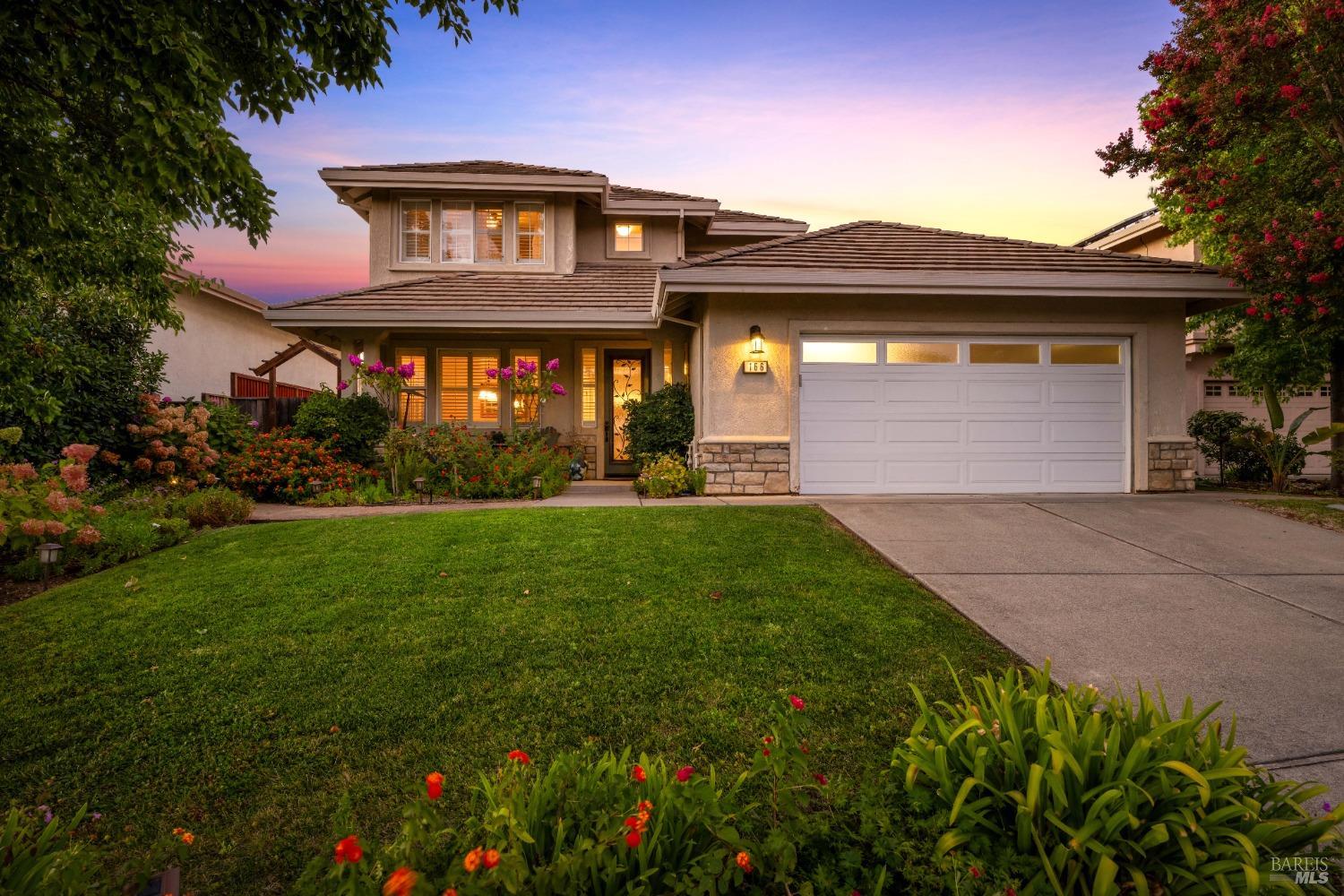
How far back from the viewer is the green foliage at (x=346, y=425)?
34.2ft

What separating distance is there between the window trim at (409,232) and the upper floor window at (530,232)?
1732 millimetres

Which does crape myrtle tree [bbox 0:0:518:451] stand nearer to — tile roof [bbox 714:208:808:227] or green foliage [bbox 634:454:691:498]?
green foliage [bbox 634:454:691:498]

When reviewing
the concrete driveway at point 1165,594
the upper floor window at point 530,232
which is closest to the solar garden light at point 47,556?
the concrete driveway at point 1165,594

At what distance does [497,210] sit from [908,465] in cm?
970

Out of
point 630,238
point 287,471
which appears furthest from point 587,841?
point 630,238

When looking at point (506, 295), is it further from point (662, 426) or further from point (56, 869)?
point (56, 869)

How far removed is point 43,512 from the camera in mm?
6043

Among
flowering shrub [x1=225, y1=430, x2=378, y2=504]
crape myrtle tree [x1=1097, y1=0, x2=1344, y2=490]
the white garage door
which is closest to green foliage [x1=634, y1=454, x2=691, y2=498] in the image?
the white garage door

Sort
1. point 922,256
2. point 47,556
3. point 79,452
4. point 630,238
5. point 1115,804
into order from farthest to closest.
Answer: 1. point 630,238
2. point 922,256
3. point 79,452
4. point 47,556
5. point 1115,804

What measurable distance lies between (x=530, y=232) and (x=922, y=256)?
789 centimetres

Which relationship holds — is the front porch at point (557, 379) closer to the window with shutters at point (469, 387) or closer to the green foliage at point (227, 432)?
the window with shutters at point (469, 387)

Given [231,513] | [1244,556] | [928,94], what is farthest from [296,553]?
[928,94]

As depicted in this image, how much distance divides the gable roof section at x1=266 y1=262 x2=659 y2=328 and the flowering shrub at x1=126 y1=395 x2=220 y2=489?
224 cm

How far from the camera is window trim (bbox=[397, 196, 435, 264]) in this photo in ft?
43.3
